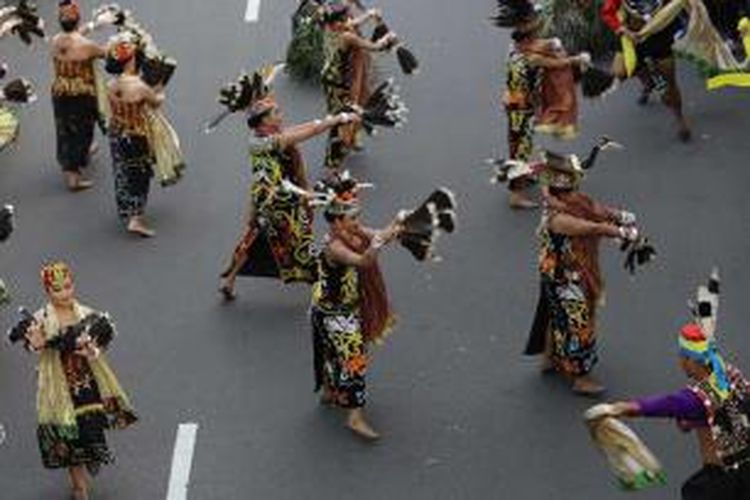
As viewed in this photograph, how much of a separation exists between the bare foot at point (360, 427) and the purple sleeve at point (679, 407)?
260 centimetres

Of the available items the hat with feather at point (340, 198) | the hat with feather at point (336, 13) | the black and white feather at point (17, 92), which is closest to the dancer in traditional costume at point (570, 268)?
the hat with feather at point (340, 198)

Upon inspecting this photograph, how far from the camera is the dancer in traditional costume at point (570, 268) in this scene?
1050 centimetres

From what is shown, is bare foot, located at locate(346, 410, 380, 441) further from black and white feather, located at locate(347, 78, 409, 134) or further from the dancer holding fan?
black and white feather, located at locate(347, 78, 409, 134)

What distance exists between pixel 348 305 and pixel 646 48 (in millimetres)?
4305

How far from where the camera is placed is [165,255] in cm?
1328

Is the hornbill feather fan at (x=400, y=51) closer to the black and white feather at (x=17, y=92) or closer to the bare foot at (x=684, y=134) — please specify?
the bare foot at (x=684, y=134)

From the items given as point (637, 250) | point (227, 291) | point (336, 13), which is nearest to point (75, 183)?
point (227, 291)

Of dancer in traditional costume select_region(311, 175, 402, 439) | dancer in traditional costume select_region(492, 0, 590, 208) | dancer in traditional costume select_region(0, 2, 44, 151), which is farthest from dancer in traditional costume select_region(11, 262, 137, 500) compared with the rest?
dancer in traditional costume select_region(492, 0, 590, 208)

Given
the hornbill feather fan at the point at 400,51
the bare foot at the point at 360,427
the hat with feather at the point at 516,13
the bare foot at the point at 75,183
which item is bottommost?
the bare foot at the point at 360,427

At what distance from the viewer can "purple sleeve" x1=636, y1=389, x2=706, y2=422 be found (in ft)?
28.4

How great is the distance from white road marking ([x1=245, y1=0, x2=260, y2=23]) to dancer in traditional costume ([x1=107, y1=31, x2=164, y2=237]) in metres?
4.08

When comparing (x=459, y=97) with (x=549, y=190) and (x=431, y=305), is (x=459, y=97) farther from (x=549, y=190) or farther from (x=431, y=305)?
(x=549, y=190)

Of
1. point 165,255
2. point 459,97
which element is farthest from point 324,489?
point 459,97

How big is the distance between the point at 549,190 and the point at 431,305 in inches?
78.9
